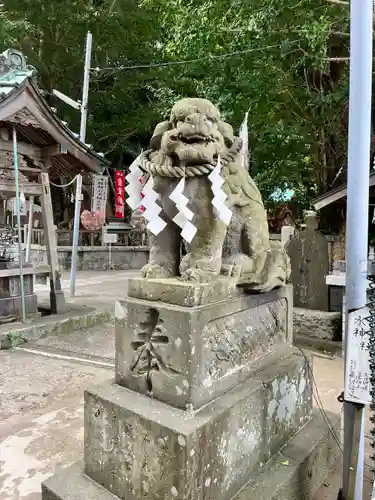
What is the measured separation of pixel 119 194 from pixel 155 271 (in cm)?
1474

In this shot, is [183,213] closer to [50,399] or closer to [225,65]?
[50,399]

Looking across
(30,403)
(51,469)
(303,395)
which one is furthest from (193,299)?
(30,403)

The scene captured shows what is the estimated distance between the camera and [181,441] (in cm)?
172

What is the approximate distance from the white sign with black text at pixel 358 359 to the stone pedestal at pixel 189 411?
19.8 inches

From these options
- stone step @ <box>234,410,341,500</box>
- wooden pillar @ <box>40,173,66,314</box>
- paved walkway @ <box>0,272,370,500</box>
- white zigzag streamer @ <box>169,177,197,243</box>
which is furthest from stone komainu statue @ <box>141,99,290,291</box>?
wooden pillar @ <box>40,173,66,314</box>

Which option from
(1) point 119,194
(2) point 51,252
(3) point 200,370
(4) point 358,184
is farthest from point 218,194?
(1) point 119,194

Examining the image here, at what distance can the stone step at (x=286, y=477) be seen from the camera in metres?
2.04

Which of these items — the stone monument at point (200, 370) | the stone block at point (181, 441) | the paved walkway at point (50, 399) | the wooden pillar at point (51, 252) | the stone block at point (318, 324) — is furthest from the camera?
the wooden pillar at point (51, 252)

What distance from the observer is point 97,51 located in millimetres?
14906

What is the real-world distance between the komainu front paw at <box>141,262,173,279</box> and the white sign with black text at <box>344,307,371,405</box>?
3.23ft

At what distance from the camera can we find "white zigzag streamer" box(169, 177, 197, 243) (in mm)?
1969

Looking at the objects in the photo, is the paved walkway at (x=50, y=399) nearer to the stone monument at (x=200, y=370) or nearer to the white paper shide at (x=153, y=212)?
the stone monument at (x=200, y=370)

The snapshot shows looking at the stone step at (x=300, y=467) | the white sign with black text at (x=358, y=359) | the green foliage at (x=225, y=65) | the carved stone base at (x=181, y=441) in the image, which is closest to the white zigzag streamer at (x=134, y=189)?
the carved stone base at (x=181, y=441)

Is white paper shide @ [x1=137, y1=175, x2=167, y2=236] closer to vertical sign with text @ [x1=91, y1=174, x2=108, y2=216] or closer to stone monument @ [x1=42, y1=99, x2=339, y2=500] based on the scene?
stone monument @ [x1=42, y1=99, x2=339, y2=500]
